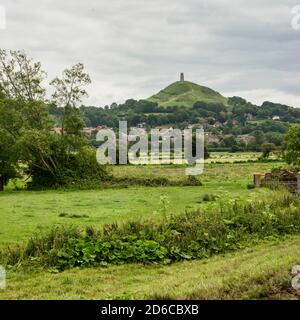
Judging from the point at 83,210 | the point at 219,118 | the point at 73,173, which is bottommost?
the point at 83,210

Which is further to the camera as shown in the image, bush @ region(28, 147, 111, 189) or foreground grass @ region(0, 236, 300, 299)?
bush @ region(28, 147, 111, 189)

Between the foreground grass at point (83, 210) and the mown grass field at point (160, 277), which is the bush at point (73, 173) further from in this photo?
Answer: the mown grass field at point (160, 277)

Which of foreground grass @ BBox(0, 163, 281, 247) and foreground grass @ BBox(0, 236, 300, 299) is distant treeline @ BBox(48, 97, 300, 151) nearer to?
foreground grass @ BBox(0, 163, 281, 247)

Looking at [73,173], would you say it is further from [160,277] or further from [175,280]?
[175,280]

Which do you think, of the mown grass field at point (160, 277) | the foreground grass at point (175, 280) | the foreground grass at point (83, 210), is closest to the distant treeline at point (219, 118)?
the foreground grass at point (83, 210)

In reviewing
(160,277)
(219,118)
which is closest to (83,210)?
(160,277)

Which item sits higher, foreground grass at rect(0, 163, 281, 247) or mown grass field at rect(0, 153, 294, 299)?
mown grass field at rect(0, 153, 294, 299)

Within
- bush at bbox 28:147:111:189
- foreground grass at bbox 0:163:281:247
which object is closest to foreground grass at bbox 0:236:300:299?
foreground grass at bbox 0:163:281:247

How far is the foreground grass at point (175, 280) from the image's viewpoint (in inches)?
346

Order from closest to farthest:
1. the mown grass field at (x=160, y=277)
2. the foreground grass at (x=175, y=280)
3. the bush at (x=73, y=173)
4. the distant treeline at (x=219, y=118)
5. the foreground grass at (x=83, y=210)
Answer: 1. the foreground grass at (x=175, y=280)
2. the mown grass field at (x=160, y=277)
3. the foreground grass at (x=83, y=210)
4. the bush at (x=73, y=173)
5. the distant treeline at (x=219, y=118)

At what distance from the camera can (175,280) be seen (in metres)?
11.3

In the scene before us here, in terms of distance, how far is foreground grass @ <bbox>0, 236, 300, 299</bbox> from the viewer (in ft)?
28.8

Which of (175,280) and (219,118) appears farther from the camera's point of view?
(219,118)
